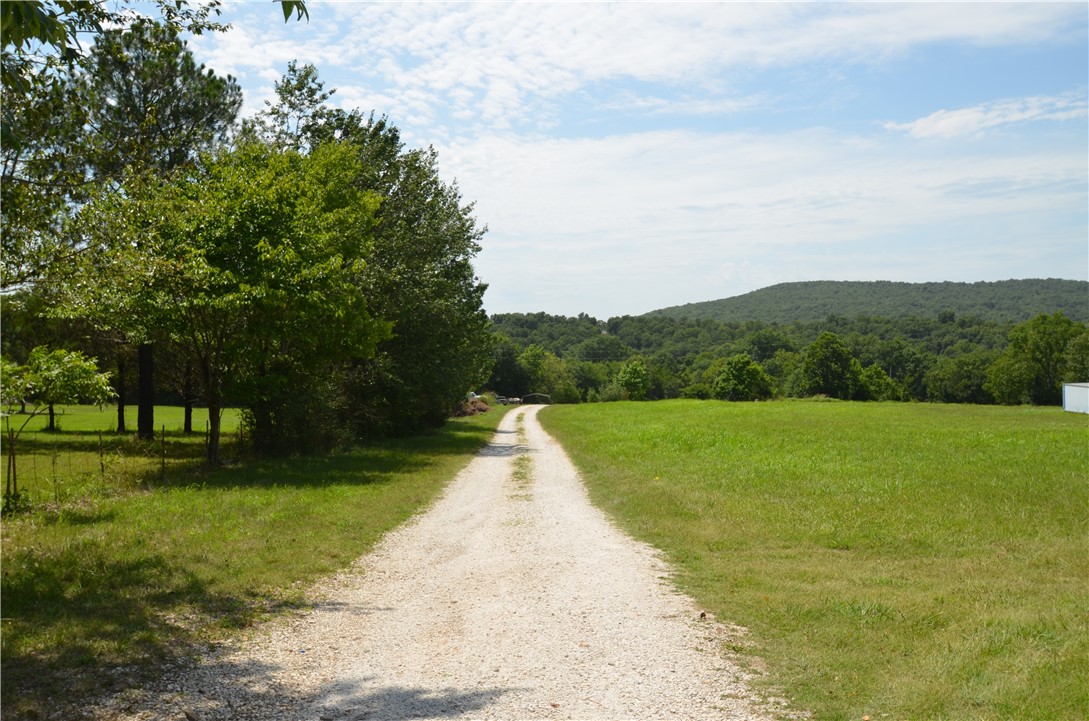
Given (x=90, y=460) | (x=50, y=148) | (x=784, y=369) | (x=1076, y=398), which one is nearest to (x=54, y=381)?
(x=50, y=148)

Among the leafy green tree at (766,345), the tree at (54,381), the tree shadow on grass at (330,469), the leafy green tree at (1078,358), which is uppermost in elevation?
the leafy green tree at (766,345)

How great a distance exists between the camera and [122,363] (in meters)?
37.5

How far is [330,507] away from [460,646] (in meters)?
8.59

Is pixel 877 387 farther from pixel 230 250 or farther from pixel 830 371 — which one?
pixel 230 250

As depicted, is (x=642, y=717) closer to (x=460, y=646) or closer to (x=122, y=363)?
(x=460, y=646)

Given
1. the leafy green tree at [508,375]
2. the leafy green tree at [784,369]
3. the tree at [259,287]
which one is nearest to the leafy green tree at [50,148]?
the tree at [259,287]

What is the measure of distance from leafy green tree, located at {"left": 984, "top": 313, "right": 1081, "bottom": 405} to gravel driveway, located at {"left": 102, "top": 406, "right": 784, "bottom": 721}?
Answer: 99788mm

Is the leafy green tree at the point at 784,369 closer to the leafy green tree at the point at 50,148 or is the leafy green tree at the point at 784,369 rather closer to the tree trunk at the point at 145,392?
the tree trunk at the point at 145,392

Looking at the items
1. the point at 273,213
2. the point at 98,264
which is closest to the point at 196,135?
the point at 273,213

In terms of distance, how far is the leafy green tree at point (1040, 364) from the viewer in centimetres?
9512

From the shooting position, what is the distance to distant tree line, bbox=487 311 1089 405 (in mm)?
96188

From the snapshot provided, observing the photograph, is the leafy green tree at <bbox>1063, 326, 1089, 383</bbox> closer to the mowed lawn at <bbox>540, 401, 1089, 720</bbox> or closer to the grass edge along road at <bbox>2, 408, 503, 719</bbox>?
the mowed lawn at <bbox>540, 401, 1089, 720</bbox>

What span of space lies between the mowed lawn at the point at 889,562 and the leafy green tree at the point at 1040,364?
3103 inches

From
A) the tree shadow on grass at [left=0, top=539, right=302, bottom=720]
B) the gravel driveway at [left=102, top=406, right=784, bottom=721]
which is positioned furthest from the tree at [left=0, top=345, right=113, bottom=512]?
the gravel driveway at [left=102, top=406, right=784, bottom=721]
